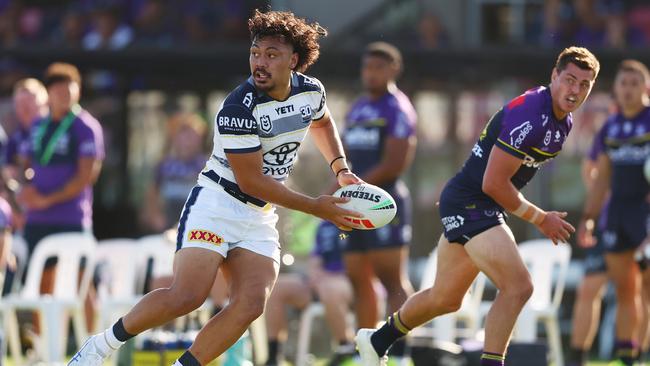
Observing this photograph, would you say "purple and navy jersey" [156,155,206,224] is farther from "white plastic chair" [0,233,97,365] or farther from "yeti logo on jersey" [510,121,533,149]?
"yeti logo on jersey" [510,121,533,149]

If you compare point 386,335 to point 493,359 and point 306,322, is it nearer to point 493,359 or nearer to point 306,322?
point 493,359

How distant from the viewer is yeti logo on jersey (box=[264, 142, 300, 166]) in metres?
7.31

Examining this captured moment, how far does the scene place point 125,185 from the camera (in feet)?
50.7

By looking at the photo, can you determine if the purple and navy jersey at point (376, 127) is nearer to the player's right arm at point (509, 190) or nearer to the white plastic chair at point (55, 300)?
the white plastic chair at point (55, 300)

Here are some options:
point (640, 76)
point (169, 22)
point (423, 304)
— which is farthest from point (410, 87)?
point (423, 304)

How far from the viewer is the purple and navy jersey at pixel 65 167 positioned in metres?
11.4

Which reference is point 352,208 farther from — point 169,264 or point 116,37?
point 116,37

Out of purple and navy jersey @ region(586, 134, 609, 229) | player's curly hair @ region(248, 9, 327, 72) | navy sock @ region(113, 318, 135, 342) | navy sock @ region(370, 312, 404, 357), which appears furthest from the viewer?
purple and navy jersey @ region(586, 134, 609, 229)

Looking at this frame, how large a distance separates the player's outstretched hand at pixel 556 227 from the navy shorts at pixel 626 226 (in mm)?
3451

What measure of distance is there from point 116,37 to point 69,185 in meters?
5.67

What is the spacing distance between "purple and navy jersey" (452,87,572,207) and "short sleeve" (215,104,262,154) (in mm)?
1395

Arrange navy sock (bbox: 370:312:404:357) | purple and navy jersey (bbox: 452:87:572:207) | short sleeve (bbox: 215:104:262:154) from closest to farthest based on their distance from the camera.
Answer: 1. short sleeve (bbox: 215:104:262:154)
2. purple and navy jersey (bbox: 452:87:572:207)
3. navy sock (bbox: 370:312:404:357)

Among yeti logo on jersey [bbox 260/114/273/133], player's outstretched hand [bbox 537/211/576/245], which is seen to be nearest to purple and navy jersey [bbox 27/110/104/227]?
yeti logo on jersey [bbox 260/114/273/133]

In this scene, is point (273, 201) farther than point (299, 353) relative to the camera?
No
